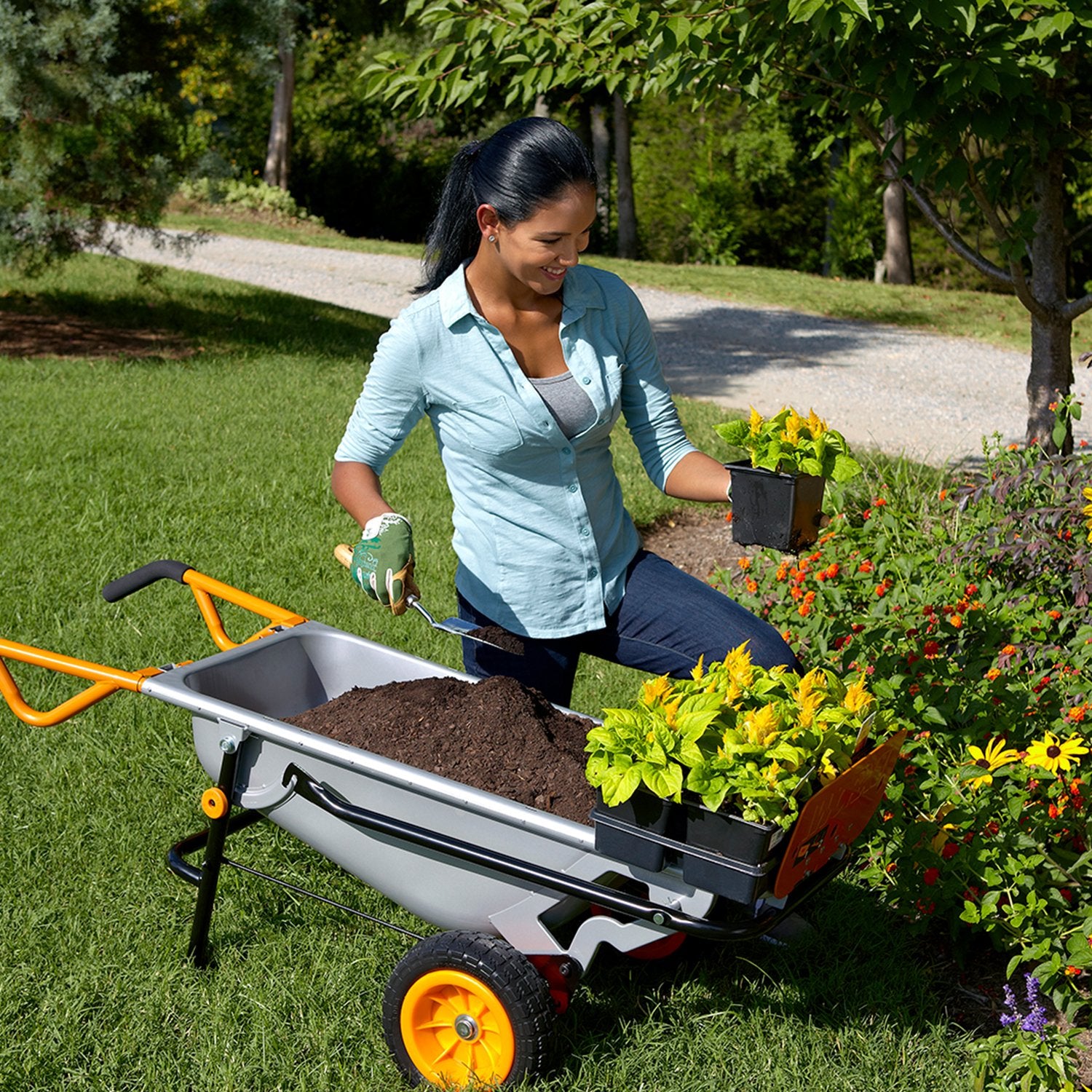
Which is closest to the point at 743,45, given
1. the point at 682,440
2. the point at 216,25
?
the point at 682,440

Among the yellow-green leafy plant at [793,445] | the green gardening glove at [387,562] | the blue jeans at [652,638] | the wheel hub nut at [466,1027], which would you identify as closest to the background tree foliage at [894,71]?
the yellow-green leafy plant at [793,445]

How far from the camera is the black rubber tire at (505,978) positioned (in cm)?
229

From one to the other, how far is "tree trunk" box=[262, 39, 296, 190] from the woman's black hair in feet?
64.8

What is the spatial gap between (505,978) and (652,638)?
0.78 m

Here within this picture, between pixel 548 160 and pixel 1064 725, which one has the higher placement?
pixel 548 160

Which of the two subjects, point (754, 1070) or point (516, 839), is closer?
point (516, 839)

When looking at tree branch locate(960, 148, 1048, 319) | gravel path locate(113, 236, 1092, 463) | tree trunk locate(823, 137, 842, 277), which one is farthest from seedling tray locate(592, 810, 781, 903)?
tree trunk locate(823, 137, 842, 277)

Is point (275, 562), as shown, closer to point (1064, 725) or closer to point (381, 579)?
point (381, 579)

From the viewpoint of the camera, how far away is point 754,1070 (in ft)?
8.31

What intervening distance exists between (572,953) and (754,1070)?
525 millimetres

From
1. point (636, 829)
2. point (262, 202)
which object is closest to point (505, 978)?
point (636, 829)

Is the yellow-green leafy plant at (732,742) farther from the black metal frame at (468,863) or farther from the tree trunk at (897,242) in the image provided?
the tree trunk at (897,242)

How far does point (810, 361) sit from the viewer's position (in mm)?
11172

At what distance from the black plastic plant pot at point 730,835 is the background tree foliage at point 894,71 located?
2097mm
